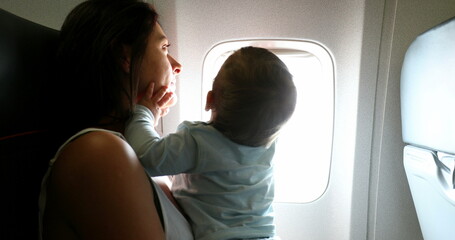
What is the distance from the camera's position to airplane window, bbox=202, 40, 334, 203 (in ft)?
5.05

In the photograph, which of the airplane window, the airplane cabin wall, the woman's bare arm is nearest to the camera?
the woman's bare arm

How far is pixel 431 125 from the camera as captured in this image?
1139 millimetres

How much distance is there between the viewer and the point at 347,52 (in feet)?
4.81

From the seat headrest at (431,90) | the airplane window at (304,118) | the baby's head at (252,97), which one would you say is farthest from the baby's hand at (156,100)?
the seat headrest at (431,90)

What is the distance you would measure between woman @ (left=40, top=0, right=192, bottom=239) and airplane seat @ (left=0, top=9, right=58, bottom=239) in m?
0.04

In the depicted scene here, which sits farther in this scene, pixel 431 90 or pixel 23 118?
pixel 431 90

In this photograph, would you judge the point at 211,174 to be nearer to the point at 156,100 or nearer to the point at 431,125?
the point at 156,100

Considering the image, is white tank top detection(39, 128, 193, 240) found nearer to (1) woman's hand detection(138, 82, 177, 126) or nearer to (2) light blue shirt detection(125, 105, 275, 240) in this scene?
(2) light blue shirt detection(125, 105, 275, 240)

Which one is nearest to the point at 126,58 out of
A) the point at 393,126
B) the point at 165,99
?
the point at 165,99

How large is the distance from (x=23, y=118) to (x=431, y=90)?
1.19 meters

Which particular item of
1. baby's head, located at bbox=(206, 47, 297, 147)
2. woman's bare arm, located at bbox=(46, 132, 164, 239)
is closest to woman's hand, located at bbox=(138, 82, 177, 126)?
baby's head, located at bbox=(206, 47, 297, 147)

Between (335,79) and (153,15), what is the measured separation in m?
0.90

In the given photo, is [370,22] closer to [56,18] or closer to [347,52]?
[347,52]

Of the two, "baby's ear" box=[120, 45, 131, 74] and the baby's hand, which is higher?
"baby's ear" box=[120, 45, 131, 74]
